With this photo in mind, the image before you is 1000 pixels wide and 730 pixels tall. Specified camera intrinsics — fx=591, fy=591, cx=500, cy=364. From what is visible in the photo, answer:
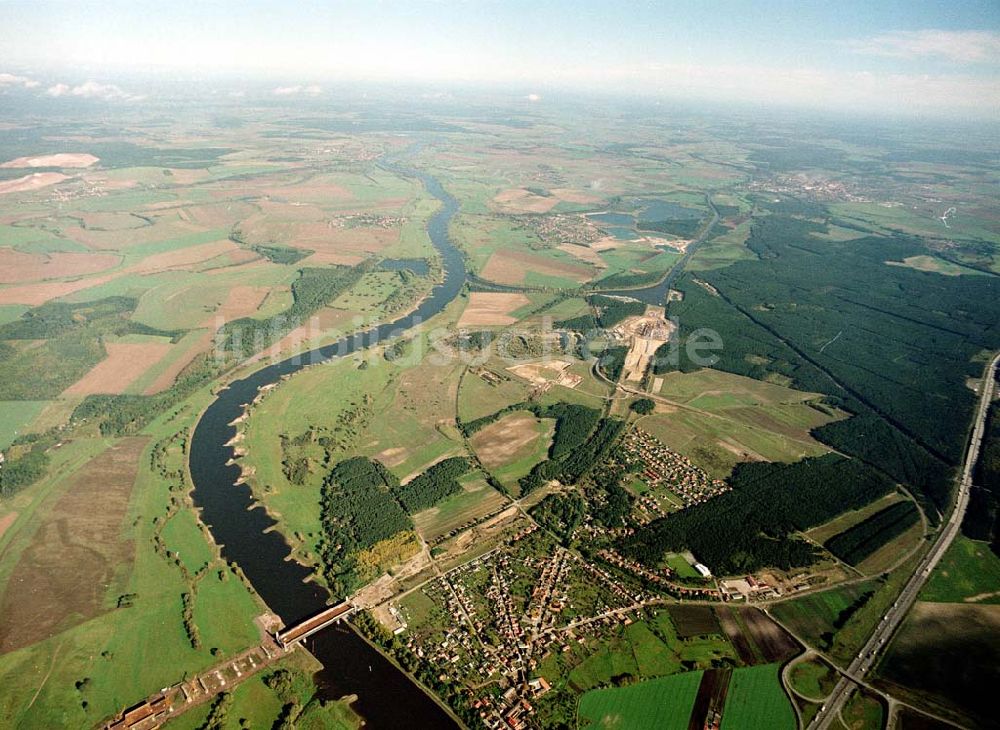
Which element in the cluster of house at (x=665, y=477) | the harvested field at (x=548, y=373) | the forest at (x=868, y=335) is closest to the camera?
the cluster of house at (x=665, y=477)

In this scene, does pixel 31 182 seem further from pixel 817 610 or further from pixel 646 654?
pixel 817 610

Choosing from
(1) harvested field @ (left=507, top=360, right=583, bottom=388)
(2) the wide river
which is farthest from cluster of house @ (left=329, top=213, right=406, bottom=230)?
(1) harvested field @ (left=507, top=360, right=583, bottom=388)

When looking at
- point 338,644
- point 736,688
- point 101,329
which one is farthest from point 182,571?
point 101,329

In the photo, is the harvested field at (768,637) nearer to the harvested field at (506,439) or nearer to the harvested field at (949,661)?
the harvested field at (949,661)

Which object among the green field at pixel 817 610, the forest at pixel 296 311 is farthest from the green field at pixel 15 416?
the green field at pixel 817 610

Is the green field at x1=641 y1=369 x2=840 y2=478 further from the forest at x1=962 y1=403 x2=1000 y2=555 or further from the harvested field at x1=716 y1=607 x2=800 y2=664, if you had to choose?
the harvested field at x1=716 y1=607 x2=800 y2=664

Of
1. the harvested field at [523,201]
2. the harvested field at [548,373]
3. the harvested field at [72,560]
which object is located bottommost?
the harvested field at [72,560]

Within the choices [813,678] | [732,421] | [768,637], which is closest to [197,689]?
[768,637]
